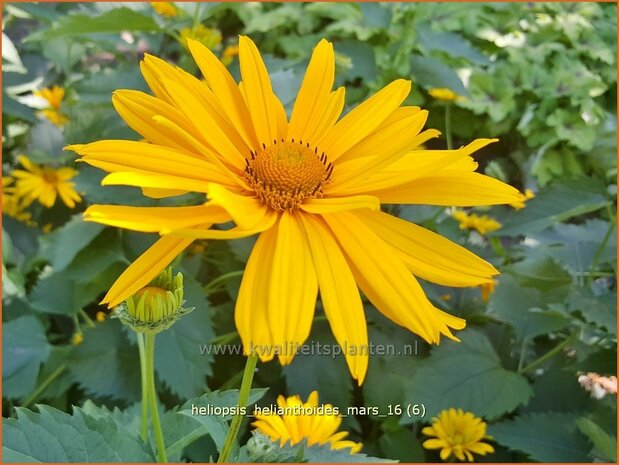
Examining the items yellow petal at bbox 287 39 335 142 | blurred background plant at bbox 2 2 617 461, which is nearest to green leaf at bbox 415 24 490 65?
blurred background plant at bbox 2 2 617 461

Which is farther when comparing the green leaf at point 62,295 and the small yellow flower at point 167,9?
the small yellow flower at point 167,9

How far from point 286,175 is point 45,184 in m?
0.62

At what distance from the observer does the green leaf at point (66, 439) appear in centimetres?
32

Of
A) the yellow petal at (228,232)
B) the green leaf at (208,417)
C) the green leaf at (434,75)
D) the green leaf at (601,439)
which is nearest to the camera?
the yellow petal at (228,232)

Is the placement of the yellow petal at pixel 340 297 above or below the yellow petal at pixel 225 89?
below

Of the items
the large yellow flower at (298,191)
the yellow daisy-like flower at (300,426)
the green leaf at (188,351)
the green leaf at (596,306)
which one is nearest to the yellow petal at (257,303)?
the large yellow flower at (298,191)

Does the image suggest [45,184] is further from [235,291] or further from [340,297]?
[340,297]

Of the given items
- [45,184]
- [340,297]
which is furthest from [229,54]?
[340,297]

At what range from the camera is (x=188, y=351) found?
0.56 meters

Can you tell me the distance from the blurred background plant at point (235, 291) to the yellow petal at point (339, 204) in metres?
0.11

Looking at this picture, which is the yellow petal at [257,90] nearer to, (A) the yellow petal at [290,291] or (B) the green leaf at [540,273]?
(A) the yellow petal at [290,291]

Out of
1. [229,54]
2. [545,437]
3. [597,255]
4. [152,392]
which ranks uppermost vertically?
[229,54]

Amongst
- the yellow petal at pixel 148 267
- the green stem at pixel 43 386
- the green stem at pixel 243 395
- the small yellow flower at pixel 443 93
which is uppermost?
the yellow petal at pixel 148 267

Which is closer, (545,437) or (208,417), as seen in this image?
(208,417)
